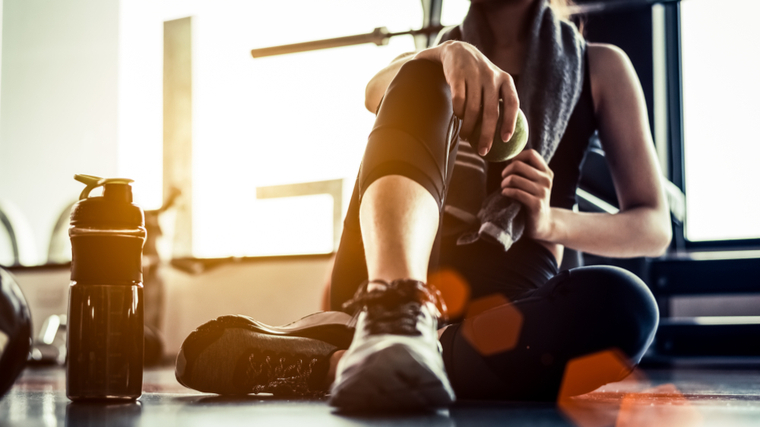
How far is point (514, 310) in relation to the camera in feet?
2.53

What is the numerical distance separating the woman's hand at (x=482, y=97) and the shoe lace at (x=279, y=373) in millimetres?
363

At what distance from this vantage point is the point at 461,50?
28.0 inches

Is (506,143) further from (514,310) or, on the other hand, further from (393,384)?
(393,384)

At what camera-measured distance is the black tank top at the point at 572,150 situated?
43.7 inches

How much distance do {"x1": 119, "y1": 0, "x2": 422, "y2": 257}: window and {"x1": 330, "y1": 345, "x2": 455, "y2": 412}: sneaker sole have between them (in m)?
2.28

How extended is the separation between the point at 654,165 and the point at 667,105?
5.95ft

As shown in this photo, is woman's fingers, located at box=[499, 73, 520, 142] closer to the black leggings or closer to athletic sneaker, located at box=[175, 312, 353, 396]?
the black leggings

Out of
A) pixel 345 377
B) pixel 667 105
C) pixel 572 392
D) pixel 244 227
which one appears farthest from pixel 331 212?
pixel 345 377

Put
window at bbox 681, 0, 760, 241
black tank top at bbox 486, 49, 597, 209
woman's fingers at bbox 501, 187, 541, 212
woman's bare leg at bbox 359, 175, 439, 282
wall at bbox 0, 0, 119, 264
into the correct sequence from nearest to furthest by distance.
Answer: woman's bare leg at bbox 359, 175, 439, 282, woman's fingers at bbox 501, 187, 541, 212, black tank top at bbox 486, 49, 597, 209, window at bbox 681, 0, 760, 241, wall at bbox 0, 0, 119, 264

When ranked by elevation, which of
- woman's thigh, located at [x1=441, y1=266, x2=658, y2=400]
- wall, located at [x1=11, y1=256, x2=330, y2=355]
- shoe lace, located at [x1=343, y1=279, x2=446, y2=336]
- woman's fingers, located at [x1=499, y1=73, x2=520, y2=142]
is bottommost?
wall, located at [x1=11, y1=256, x2=330, y2=355]

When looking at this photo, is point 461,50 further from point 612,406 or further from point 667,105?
point 667,105

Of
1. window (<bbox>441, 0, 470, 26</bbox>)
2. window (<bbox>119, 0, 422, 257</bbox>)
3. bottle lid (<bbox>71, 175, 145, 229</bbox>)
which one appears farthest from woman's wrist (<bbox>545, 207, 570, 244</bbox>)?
window (<bbox>441, 0, 470, 26</bbox>)

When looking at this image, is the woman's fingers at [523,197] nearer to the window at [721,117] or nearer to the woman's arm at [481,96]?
the woman's arm at [481,96]

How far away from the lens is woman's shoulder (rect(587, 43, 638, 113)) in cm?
114
